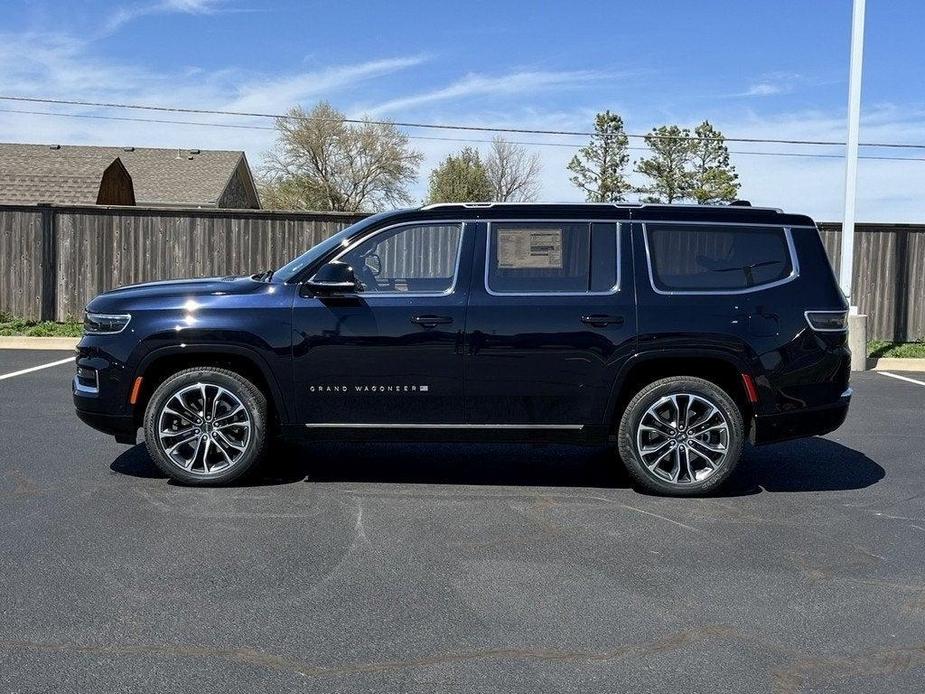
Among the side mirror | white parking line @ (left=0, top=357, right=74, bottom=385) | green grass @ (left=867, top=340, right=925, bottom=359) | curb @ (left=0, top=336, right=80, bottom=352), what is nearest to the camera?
the side mirror

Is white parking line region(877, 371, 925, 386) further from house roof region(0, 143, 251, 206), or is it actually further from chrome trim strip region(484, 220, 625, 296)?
house roof region(0, 143, 251, 206)

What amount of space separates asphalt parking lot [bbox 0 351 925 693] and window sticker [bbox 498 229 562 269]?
1.53 meters

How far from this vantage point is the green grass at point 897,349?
1513cm

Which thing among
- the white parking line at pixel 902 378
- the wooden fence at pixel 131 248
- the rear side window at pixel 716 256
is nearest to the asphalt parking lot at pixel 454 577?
the rear side window at pixel 716 256

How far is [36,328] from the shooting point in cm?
1644

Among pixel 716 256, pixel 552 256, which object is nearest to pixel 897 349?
pixel 716 256

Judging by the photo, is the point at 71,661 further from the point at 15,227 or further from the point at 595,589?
the point at 15,227

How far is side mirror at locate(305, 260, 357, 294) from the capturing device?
5.96 m

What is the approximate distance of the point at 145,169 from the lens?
40.3 meters

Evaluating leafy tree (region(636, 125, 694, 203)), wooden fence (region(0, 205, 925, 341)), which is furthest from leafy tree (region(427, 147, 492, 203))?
wooden fence (region(0, 205, 925, 341))

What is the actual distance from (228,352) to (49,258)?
12.4 meters

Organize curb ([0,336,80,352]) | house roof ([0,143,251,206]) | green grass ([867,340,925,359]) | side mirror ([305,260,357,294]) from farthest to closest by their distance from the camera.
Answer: house roof ([0,143,251,206]), green grass ([867,340,925,359]), curb ([0,336,80,352]), side mirror ([305,260,357,294])

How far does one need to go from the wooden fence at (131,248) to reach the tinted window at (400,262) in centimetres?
1080

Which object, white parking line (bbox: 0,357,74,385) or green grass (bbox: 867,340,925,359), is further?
green grass (bbox: 867,340,925,359)
